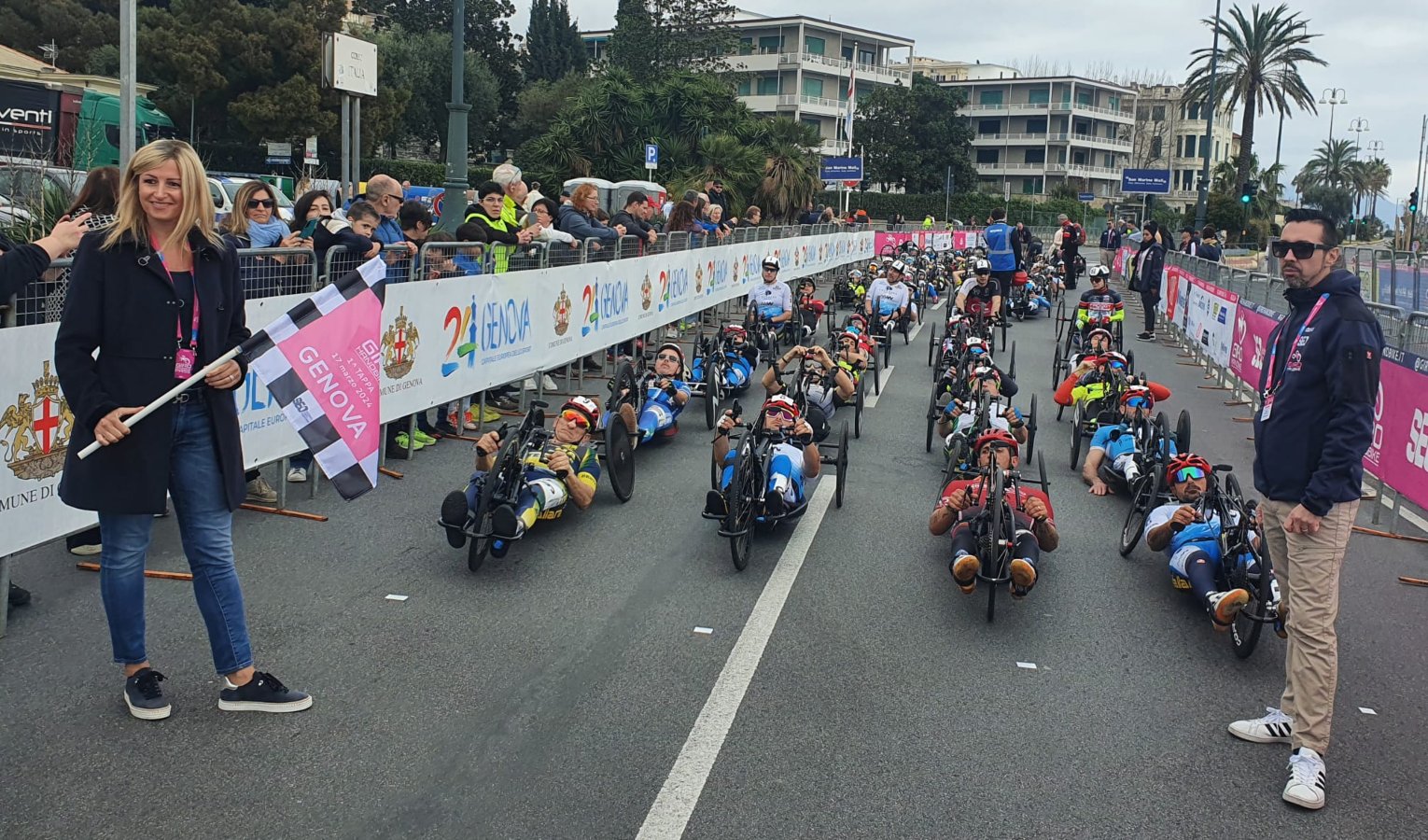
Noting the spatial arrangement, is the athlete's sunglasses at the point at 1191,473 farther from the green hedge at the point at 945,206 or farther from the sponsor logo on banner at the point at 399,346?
the green hedge at the point at 945,206

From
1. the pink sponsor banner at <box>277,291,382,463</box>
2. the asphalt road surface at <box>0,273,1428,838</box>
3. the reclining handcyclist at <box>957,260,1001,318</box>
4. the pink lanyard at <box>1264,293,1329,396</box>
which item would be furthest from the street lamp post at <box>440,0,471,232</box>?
the pink lanyard at <box>1264,293,1329,396</box>

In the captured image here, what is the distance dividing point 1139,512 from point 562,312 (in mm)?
6093

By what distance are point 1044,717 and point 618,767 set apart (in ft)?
5.77

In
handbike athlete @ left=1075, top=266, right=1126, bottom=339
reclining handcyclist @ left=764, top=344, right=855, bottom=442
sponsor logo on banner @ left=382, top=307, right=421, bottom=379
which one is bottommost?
reclining handcyclist @ left=764, top=344, right=855, bottom=442

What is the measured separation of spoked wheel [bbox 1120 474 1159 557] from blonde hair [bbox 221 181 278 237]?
595cm

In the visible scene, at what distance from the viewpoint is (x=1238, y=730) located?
4.77 m

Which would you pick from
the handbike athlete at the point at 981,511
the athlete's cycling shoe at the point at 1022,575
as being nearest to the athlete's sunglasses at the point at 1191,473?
the handbike athlete at the point at 981,511

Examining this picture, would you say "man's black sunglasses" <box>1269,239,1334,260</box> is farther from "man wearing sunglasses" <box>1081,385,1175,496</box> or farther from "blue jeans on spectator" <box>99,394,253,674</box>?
"man wearing sunglasses" <box>1081,385,1175,496</box>

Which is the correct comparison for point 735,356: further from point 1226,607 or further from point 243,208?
point 1226,607

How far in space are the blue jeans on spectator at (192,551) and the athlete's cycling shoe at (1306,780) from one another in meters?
3.77

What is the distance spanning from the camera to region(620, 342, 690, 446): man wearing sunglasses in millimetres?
9758

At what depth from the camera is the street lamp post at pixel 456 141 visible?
1595 centimetres

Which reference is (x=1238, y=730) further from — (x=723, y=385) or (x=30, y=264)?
(x=723, y=385)

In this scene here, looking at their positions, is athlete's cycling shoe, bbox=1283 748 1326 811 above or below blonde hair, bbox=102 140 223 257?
below
